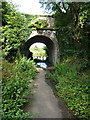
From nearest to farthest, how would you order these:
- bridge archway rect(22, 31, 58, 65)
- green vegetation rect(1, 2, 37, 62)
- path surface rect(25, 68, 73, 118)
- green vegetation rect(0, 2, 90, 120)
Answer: path surface rect(25, 68, 73, 118)
green vegetation rect(0, 2, 90, 120)
green vegetation rect(1, 2, 37, 62)
bridge archway rect(22, 31, 58, 65)

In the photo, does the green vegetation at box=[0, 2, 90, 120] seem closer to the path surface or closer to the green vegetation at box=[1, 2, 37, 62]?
the green vegetation at box=[1, 2, 37, 62]

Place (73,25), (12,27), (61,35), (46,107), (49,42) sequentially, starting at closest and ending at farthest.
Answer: (46,107) → (73,25) → (12,27) → (61,35) → (49,42)

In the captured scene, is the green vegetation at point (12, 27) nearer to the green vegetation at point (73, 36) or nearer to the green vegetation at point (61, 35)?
the green vegetation at point (61, 35)

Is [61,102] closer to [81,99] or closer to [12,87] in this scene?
[81,99]

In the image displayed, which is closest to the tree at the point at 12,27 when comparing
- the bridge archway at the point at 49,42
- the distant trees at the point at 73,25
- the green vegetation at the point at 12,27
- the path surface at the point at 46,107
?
the green vegetation at the point at 12,27

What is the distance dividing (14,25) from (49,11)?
2945 mm

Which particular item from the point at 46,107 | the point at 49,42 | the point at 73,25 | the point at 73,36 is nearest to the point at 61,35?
the point at 73,36

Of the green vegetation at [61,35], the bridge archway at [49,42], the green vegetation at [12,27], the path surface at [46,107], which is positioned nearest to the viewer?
the path surface at [46,107]

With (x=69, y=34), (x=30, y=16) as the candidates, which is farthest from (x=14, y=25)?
(x=69, y=34)

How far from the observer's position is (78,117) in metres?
2.24

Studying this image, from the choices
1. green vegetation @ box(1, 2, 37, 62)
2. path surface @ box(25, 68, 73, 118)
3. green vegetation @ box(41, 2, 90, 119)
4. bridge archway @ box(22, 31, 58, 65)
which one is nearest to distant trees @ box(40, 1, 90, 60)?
green vegetation @ box(41, 2, 90, 119)

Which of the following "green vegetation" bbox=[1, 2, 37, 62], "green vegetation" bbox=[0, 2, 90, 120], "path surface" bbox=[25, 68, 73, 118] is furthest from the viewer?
"green vegetation" bbox=[1, 2, 37, 62]

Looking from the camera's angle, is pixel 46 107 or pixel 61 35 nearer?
pixel 46 107

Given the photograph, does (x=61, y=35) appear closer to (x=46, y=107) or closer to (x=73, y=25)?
(x=73, y=25)
